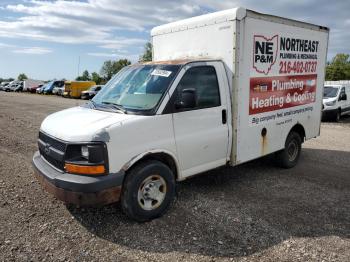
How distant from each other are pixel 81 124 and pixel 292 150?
15.1 ft

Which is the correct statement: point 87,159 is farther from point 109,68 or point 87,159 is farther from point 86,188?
point 109,68

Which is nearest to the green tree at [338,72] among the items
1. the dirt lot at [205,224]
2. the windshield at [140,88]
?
the dirt lot at [205,224]

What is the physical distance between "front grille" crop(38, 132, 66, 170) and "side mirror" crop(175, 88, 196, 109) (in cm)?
156

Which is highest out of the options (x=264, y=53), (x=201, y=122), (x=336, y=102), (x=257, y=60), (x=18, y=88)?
(x=264, y=53)

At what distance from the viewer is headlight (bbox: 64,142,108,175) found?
12.5ft

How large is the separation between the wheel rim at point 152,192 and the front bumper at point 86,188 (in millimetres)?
382

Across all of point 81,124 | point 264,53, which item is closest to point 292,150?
point 264,53

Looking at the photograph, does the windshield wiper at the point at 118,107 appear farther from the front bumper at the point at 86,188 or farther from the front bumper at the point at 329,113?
Result: the front bumper at the point at 329,113

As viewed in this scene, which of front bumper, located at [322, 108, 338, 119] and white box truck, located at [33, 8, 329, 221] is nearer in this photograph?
white box truck, located at [33, 8, 329, 221]

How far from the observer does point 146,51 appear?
176 ft

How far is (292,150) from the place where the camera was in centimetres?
696

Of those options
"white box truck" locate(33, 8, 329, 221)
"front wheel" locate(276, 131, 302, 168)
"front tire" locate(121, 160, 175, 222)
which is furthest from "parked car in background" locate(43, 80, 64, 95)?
"front tire" locate(121, 160, 175, 222)

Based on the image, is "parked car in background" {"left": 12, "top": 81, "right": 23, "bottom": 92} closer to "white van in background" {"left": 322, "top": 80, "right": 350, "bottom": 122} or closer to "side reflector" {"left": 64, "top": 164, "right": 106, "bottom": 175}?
"white van in background" {"left": 322, "top": 80, "right": 350, "bottom": 122}

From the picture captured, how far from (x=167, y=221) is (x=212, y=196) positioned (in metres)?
1.10
